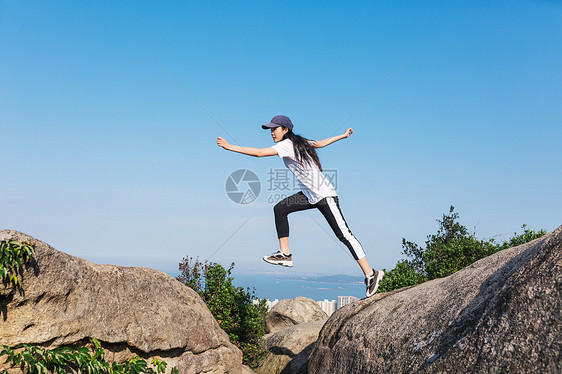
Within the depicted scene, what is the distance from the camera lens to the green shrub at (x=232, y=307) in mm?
12273

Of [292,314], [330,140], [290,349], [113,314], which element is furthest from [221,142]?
[292,314]

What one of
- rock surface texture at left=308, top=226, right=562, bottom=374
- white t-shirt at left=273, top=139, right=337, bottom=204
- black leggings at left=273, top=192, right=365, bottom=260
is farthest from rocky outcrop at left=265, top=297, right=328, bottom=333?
white t-shirt at left=273, top=139, right=337, bottom=204

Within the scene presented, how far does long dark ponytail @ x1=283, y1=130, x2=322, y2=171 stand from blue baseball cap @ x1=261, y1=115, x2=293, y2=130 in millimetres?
185

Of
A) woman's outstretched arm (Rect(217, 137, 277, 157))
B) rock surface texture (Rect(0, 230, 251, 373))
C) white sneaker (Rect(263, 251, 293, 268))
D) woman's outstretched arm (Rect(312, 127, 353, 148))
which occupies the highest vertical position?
woman's outstretched arm (Rect(312, 127, 353, 148))

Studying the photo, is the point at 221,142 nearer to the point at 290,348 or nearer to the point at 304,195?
the point at 304,195

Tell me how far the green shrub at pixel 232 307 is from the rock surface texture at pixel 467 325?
316cm

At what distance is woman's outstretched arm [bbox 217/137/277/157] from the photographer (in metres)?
8.12

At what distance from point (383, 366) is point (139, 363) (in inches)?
173

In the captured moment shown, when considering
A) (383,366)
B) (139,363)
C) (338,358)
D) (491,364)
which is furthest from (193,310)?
(491,364)

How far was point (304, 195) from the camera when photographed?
930 cm

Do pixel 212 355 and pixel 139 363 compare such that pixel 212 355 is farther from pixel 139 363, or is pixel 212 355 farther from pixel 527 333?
pixel 527 333

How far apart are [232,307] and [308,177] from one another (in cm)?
522

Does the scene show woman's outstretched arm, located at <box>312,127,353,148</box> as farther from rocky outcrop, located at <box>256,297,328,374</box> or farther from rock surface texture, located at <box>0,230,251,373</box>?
rocky outcrop, located at <box>256,297,328,374</box>

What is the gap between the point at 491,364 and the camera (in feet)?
17.0
